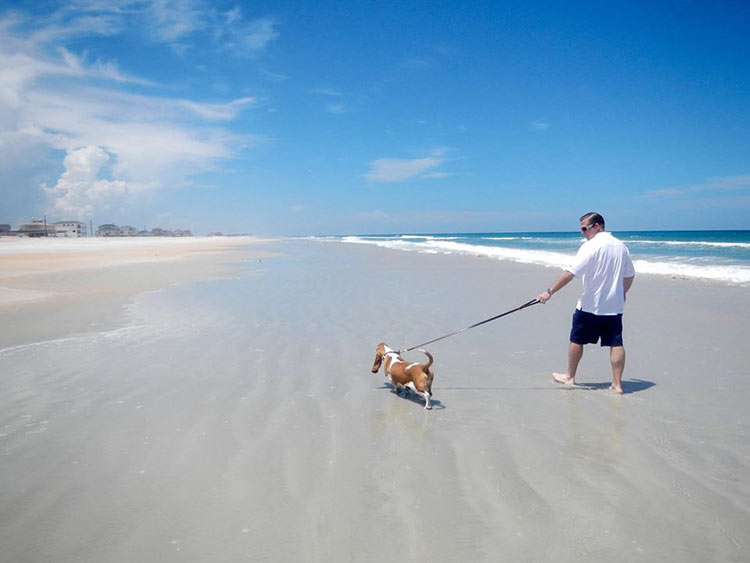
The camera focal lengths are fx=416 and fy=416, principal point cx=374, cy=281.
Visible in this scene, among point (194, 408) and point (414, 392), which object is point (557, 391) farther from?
point (194, 408)

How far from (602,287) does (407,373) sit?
2.40 metres

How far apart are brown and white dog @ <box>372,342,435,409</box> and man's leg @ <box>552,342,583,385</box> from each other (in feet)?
5.41

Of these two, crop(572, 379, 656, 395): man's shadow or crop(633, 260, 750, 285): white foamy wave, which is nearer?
crop(572, 379, 656, 395): man's shadow

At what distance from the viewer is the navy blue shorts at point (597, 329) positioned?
4.71 m

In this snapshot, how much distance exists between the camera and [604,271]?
15.3 ft

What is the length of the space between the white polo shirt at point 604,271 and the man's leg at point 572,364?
471 millimetres

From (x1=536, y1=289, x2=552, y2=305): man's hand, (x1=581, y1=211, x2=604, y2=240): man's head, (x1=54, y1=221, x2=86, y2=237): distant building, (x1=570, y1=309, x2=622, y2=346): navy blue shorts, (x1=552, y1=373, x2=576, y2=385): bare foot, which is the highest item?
(x1=54, y1=221, x2=86, y2=237): distant building

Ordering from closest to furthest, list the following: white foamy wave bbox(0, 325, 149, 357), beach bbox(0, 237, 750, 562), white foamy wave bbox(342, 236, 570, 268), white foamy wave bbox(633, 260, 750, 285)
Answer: beach bbox(0, 237, 750, 562) < white foamy wave bbox(0, 325, 149, 357) < white foamy wave bbox(633, 260, 750, 285) < white foamy wave bbox(342, 236, 570, 268)

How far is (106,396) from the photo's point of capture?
4609 mm

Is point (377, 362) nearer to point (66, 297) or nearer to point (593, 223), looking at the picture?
point (593, 223)

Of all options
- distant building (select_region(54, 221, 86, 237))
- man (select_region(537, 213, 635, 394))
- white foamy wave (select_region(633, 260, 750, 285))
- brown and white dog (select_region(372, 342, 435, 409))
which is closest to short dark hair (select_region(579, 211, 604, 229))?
man (select_region(537, 213, 635, 394))

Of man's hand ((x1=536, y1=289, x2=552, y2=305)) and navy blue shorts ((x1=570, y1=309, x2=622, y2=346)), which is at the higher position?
man's hand ((x1=536, y1=289, x2=552, y2=305))

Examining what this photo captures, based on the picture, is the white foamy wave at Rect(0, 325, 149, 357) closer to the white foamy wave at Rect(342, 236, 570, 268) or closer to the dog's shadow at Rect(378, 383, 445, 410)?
the dog's shadow at Rect(378, 383, 445, 410)

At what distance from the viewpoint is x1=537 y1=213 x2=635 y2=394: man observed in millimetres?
4641
